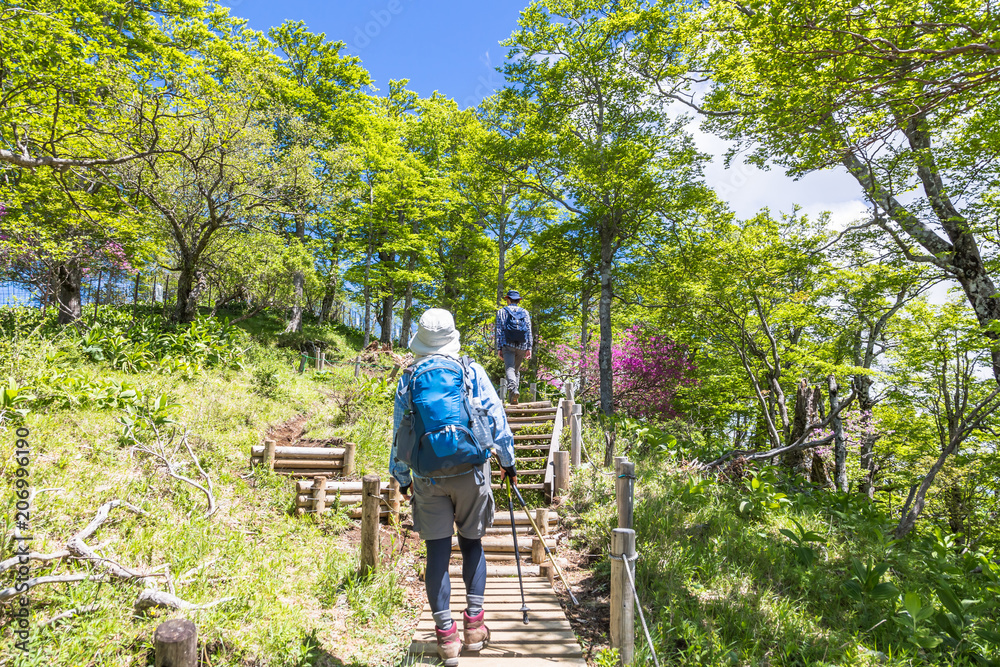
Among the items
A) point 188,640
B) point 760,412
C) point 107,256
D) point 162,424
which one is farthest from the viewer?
point 760,412

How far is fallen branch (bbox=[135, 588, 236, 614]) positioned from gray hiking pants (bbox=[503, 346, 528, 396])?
620 cm

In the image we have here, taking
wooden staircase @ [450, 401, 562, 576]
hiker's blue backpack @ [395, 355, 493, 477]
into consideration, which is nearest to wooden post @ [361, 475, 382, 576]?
wooden staircase @ [450, 401, 562, 576]

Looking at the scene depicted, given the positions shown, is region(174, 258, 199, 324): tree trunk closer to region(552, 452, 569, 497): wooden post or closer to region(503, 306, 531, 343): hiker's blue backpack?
region(503, 306, 531, 343): hiker's blue backpack

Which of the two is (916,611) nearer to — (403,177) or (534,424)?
(534,424)

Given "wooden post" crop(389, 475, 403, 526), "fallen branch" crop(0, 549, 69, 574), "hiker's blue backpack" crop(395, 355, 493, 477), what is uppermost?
"hiker's blue backpack" crop(395, 355, 493, 477)

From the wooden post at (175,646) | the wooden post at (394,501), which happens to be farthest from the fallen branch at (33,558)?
the wooden post at (394,501)

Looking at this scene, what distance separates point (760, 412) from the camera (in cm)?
1630

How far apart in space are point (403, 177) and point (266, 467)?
43.3 feet

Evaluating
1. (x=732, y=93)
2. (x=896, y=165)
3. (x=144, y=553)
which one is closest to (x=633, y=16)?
(x=732, y=93)

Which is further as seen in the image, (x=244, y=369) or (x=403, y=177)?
(x=403, y=177)

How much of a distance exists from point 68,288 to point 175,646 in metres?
14.2

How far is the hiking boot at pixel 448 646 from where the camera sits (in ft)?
10.1

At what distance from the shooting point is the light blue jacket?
3.19m

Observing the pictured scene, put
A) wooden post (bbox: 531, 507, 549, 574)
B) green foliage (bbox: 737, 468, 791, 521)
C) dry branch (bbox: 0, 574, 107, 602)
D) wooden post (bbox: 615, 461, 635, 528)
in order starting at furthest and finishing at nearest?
green foliage (bbox: 737, 468, 791, 521) → wooden post (bbox: 531, 507, 549, 574) → wooden post (bbox: 615, 461, 635, 528) → dry branch (bbox: 0, 574, 107, 602)
